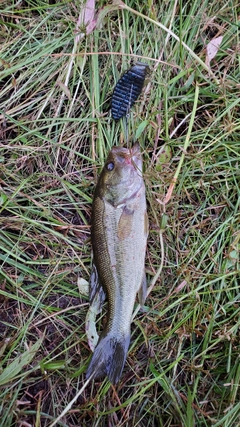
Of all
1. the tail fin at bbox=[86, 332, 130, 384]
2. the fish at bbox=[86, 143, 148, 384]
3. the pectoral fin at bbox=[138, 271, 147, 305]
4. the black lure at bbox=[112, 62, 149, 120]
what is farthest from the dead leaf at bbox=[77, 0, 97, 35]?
the tail fin at bbox=[86, 332, 130, 384]

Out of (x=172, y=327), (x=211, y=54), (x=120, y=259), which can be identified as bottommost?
(x=172, y=327)

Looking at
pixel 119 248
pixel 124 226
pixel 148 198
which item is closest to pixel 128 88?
pixel 148 198

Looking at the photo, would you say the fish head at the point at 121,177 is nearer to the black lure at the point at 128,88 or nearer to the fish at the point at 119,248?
the fish at the point at 119,248

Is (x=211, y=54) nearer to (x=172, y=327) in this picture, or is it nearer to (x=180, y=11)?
(x=180, y=11)

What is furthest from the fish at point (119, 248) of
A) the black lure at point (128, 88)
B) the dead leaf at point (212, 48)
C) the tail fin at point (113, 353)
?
the dead leaf at point (212, 48)

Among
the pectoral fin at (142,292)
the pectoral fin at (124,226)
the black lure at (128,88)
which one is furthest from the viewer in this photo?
the black lure at (128,88)

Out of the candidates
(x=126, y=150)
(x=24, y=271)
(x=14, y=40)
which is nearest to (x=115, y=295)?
(x=24, y=271)
